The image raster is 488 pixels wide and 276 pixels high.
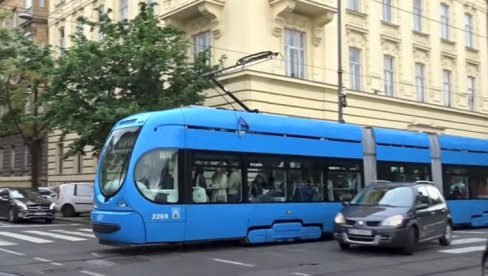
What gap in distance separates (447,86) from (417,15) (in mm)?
4805

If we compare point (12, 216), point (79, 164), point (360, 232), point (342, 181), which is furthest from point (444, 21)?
point (12, 216)

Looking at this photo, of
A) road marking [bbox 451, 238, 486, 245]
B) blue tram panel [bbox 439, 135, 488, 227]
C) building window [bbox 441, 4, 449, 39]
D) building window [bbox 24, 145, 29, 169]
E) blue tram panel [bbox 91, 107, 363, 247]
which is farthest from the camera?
building window [bbox 24, 145, 29, 169]

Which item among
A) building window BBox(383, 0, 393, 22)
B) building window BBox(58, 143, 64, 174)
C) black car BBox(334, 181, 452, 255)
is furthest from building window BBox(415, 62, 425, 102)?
building window BBox(58, 143, 64, 174)

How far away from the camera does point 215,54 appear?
86.0 ft

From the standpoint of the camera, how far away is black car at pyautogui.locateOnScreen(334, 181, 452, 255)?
13336 mm

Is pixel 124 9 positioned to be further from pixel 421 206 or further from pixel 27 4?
pixel 421 206

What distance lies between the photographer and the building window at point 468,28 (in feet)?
124

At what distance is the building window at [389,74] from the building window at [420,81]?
86.1 inches

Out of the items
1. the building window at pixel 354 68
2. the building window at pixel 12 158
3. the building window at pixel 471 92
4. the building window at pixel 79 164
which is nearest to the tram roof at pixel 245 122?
the building window at pixel 354 68

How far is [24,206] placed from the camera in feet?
81.1

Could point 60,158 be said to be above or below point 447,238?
above

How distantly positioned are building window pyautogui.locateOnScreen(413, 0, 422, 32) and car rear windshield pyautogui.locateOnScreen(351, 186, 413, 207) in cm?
2144

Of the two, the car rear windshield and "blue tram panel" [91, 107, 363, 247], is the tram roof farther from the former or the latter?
the car rear windshield

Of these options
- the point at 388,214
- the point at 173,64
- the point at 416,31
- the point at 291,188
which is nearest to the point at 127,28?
the point at 173,64
